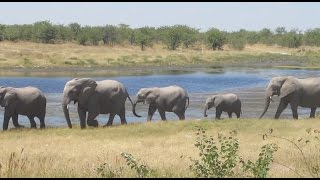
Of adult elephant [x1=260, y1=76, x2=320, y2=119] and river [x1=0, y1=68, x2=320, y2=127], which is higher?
adult elephant [x1=260, y1=76, x2=320, y2=119]

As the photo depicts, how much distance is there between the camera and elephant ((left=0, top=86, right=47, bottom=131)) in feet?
86.2

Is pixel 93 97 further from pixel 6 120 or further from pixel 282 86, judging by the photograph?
pixel 282 86

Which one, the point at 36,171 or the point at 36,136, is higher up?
the point at 36,171

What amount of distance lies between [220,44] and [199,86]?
7542 centimetres

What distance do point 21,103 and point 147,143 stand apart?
31.5 feet

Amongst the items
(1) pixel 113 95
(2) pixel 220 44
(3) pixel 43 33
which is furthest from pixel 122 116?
(2) pixel 220 44

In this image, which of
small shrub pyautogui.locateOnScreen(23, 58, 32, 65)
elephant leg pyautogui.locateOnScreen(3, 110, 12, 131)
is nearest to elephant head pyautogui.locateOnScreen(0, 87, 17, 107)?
elephant leg pyautogui.locateOnScreen(3, 110, 12, 131)

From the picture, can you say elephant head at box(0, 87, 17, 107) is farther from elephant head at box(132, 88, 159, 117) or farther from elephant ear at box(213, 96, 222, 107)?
elephant ear at box(213, 96, 222, 107)

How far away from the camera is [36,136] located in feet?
70.1

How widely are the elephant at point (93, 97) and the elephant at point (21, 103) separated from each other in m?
1.89

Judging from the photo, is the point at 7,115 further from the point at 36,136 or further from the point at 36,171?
the point at 36,171

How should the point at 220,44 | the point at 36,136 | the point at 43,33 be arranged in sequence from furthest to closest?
the point at 220,44 → the point at 43,33 → the point at 36,136

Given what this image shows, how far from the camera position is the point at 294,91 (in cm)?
2881

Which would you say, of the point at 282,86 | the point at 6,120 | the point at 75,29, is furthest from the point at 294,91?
the point at 75,29
